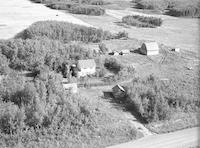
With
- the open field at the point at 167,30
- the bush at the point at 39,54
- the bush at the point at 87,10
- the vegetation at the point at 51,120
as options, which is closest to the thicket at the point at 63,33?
the bush at the point at 39,54

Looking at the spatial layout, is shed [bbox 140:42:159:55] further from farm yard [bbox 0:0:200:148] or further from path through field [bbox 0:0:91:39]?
path through field [bbox 0:0:91:39]

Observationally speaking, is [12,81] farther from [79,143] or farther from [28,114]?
[79,143]

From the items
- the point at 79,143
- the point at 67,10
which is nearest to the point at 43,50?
the point at 79,143

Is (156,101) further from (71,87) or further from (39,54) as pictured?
(39,54)

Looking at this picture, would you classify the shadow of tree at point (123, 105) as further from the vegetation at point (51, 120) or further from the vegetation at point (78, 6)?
the vegetation at point (78, 6)

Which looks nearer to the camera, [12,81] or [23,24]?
[12,81]

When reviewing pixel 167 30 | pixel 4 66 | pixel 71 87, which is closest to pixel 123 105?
pixel 71 87
